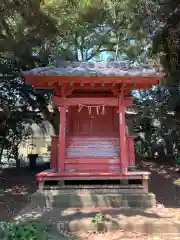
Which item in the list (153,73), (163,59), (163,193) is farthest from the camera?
(163,59)

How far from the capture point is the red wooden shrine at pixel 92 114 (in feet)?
27.3

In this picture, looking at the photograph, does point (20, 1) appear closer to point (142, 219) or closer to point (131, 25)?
point (142, 219)

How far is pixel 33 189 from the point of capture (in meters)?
10.1

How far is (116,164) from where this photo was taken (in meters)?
8.80

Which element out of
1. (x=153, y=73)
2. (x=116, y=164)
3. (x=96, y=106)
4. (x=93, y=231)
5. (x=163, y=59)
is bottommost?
(x=93, y=231)

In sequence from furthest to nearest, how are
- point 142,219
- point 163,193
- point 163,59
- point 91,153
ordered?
point 163,59, point 163,193, point 91,153, point 142,219

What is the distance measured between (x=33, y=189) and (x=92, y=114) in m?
2.91

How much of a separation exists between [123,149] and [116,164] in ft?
1.50

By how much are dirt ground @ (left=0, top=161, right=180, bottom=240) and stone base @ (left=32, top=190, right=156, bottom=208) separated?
484 mm

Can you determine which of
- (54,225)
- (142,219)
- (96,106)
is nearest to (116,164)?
(96,106)

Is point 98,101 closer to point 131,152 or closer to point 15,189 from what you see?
point 131,152

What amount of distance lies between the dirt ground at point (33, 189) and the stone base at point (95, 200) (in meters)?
0.48

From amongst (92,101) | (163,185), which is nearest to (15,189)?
(92,101)

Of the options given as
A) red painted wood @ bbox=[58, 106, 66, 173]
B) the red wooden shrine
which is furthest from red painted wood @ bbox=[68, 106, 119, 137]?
red painted wood @ bbox=[58, 106, 66, 173]
